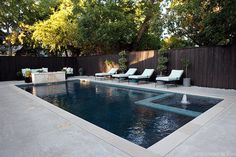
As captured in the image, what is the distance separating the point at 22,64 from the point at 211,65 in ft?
44.2

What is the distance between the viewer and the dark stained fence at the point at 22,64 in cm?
1355

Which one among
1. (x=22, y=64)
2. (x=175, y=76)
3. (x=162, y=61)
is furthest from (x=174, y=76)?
(x=22, y=64)

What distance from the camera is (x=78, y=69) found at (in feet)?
56.5

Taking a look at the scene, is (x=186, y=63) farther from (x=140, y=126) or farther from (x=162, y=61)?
(x=140, y=126)

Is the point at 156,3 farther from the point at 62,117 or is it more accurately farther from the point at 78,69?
the point at 62,117

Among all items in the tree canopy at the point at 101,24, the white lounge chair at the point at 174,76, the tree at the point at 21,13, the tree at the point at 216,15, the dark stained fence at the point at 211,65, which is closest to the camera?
the tree at the point at 216,15

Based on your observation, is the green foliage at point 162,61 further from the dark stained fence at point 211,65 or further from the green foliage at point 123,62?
the green foliage at point 123,62

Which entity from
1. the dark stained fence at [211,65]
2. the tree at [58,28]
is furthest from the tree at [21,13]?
the dark stained fence at [211,65]

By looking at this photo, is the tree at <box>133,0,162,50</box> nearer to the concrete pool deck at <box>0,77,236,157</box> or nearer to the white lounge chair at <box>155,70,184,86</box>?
the white lounge chair at <box>155,70,184,86</box>

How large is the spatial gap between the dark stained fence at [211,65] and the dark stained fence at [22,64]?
10872 millimetres

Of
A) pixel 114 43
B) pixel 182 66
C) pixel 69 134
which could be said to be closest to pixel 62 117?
pixel 69 134

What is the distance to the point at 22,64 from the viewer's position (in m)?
14.2

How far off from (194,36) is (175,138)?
9.84 meters

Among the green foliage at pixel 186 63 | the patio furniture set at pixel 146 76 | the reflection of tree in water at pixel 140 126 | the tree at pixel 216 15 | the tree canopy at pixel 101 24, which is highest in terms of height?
the tree canopy at pixel 101 24
